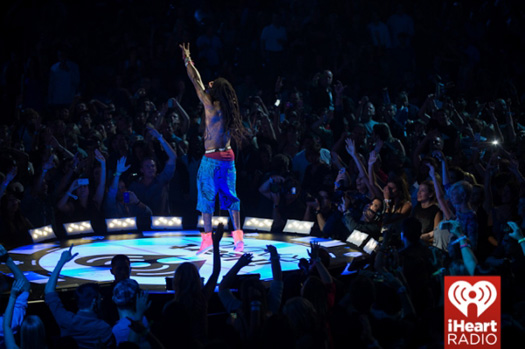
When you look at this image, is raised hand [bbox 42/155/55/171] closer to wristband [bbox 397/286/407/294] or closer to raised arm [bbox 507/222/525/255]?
wristband [bbox 397/286/407/294]

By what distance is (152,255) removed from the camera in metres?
7.47

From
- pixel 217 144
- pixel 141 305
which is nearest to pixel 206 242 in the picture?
pixel 217 144

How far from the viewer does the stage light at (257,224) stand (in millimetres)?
8938

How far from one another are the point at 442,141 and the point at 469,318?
5094 millimetres

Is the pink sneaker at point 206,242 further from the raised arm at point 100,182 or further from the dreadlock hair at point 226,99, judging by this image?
the raised arm at point 100,182

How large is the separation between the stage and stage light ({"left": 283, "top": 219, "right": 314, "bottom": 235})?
0.21 ft

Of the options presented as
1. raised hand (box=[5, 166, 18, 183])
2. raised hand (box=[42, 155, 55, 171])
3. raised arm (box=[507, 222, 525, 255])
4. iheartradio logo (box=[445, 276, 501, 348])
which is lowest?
iheartradio logo (box=[445, 276, 501, 348])

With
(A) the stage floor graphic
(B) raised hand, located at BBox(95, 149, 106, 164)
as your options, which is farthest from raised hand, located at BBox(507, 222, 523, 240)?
(B) raised hand, located at BBox(95, 149, 106, 164)

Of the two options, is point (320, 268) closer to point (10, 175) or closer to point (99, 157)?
point (10, 175)

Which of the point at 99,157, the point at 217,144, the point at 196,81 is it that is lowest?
the point at 99,157

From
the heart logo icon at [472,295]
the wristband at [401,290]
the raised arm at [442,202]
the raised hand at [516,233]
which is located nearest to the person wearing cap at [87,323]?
the wristband at [401,290]

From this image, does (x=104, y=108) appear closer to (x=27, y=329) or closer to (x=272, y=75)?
(x=272, y=75)

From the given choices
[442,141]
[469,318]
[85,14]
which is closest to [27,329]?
[469,318]

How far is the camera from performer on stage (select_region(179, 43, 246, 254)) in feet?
23.4
